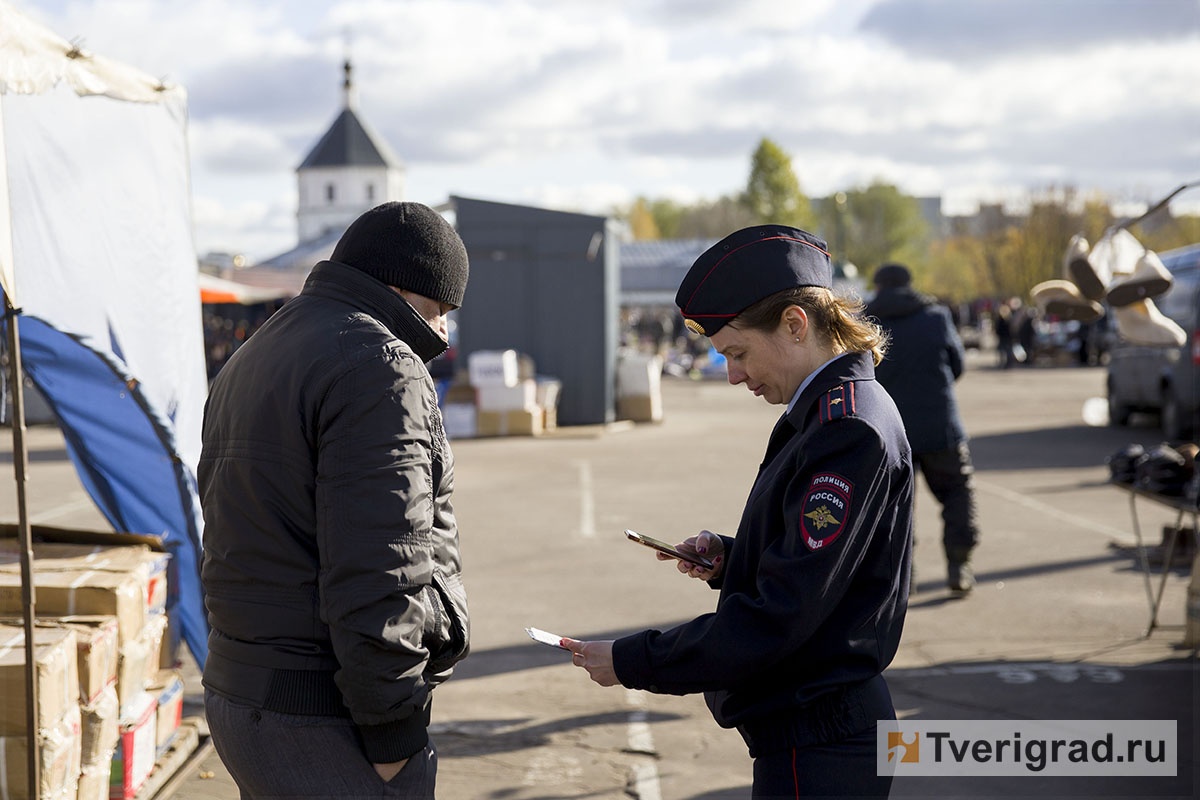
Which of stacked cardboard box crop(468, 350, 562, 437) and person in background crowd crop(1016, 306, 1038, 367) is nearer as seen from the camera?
stacked cardboard box crop(468, 350, 562, 437)

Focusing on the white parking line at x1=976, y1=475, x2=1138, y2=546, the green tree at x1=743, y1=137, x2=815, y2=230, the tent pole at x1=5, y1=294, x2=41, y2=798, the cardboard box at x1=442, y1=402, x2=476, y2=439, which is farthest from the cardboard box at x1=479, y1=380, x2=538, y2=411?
the green tree at x1=743, y1=137, x2=815, y2=230

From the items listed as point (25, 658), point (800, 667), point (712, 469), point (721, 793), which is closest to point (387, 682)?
point (800, 667)

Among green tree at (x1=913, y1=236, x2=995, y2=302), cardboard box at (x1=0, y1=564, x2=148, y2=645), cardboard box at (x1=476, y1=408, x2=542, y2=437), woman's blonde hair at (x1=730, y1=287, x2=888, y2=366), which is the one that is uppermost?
green tree at (x1=913, y1=236, x2=995, y2=302)

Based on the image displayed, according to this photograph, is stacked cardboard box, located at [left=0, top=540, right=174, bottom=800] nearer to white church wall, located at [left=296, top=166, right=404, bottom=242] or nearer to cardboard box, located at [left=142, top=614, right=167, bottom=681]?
cardboard box, located at [left=142, top=614, right=167, bottom=681]

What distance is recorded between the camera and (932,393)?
23.2ft

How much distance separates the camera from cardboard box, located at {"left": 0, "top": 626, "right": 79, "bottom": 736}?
10.7ft

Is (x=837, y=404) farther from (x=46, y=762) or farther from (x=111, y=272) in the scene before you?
(x=111, y=272)

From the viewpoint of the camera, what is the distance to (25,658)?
326cm

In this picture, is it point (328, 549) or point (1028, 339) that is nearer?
point (328, 549)

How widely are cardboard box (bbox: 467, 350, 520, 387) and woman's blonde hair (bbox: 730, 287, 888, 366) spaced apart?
49.1 feet

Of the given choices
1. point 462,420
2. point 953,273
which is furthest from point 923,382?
point 953,273

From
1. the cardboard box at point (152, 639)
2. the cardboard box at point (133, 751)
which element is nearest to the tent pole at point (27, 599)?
the cardboard box at point (133, 751)

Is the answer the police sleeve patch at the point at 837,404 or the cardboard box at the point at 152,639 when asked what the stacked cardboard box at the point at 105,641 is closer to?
the cardboard box at the point at 152,639

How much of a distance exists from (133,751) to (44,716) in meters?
0.80
